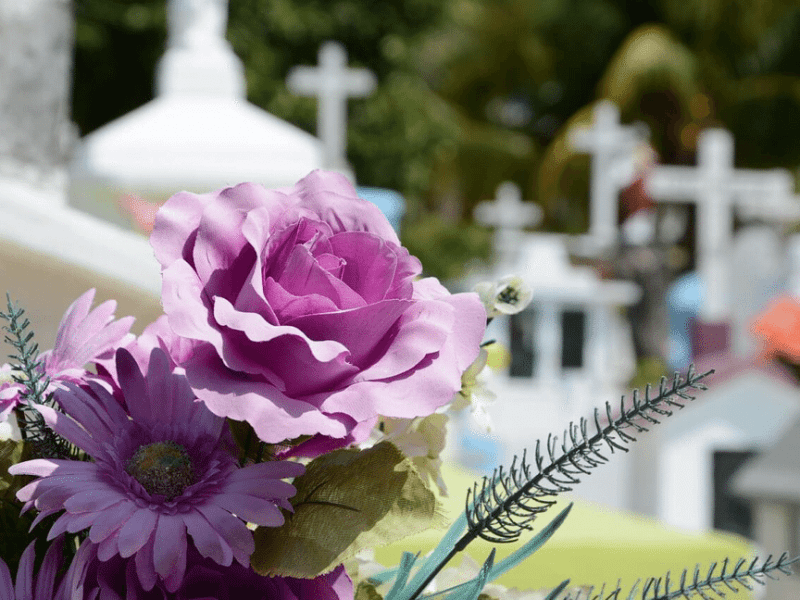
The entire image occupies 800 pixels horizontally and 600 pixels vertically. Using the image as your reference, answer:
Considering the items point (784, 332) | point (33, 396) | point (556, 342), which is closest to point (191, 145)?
point (33, 396)

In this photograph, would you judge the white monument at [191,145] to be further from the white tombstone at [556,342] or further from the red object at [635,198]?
the red object at [635,198]

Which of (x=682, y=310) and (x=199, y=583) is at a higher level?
(x=199, y=583)

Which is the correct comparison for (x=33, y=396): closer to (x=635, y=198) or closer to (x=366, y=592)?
(x=366, y=592)

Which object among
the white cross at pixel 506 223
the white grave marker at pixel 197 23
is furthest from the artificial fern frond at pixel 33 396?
the white cross at pixel 506 223

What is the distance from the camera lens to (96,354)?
73 centimetres

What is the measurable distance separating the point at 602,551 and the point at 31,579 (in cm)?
110

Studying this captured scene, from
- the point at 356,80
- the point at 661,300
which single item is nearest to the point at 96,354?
the point at 356,80

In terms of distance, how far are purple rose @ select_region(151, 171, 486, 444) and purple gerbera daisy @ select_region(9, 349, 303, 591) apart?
40mm

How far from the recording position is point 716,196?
1364 centimetres

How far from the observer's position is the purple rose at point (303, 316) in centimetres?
62

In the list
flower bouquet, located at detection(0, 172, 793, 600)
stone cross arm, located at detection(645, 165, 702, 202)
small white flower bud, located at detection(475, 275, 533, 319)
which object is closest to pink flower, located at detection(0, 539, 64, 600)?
flower bouquet, located at detection(0, 172, 793, 600)

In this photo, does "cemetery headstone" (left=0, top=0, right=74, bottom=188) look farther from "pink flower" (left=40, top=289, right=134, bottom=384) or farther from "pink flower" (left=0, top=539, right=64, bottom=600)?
"pink flower" (left=0, top=539, right=64, bottom=600)

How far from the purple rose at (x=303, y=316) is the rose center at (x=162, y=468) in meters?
0.05

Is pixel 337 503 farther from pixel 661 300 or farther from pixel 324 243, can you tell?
pixel 661 300
